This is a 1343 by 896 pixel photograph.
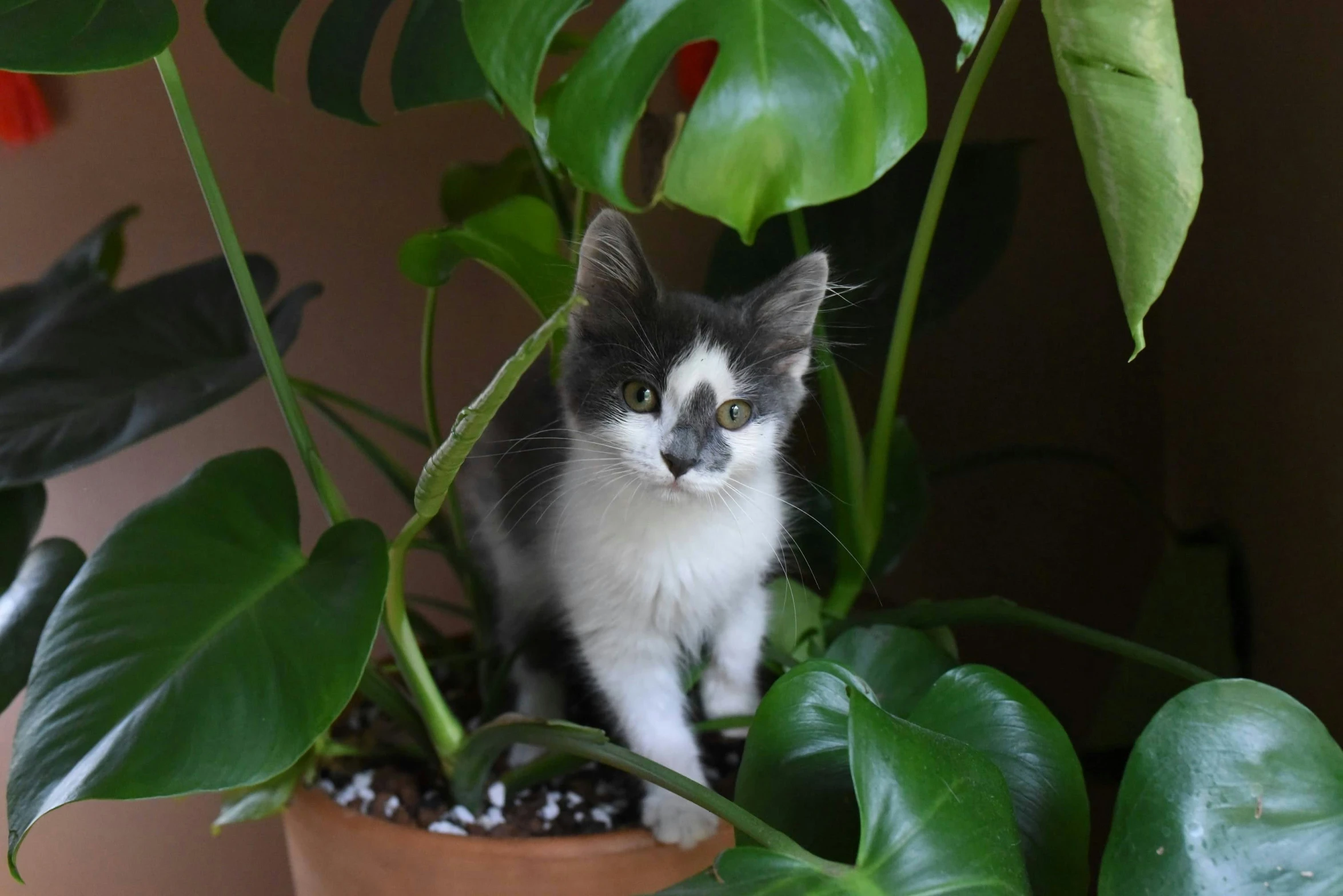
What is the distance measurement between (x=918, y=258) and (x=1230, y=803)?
52cm

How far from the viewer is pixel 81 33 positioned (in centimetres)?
69

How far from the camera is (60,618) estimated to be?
0.70 meters

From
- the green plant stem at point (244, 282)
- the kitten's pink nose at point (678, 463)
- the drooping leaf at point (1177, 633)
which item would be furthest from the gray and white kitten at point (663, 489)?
the drooping leaf at point (1177, 633)

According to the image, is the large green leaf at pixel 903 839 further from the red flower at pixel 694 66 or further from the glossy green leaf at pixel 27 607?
the red flower at pixel 694 66

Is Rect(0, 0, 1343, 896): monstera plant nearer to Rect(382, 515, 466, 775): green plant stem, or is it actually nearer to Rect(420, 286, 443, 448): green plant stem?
Rect(382, 515, 466, 775): green plant stem

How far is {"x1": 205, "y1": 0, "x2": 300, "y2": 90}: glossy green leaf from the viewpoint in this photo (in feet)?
3.05

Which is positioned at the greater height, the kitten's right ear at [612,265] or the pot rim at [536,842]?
the kitten's right ear at [612,265]

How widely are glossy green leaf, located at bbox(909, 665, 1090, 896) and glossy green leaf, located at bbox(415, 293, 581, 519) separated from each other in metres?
0.38

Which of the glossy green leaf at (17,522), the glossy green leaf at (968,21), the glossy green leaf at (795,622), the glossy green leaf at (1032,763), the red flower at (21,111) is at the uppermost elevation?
the red flower at (21,111)

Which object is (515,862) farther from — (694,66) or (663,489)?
(694,66)

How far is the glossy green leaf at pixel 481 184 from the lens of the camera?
1265mm

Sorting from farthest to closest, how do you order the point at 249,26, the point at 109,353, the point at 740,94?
the point at 109,353 < the point at 249,26 < the point at 740,94

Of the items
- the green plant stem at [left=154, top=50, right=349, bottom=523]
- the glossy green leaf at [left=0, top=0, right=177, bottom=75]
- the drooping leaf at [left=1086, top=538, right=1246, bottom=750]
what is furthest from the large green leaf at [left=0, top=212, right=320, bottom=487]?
the drooping leaf at [left=1086, top=538, right=1246, bottom=750]

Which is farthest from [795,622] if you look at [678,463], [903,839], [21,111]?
[21,111]
